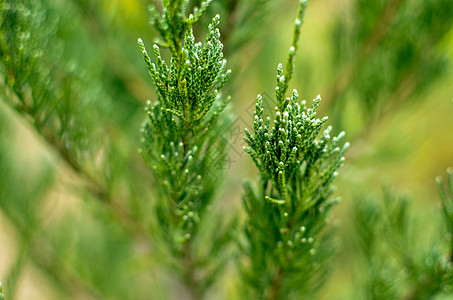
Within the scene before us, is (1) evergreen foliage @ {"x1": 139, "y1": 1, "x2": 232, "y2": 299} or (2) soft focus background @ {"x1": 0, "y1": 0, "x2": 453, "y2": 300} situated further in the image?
(2) soft focus background @ {"x1": 0, "y1": 0, "x2": 453, "y2": 300}

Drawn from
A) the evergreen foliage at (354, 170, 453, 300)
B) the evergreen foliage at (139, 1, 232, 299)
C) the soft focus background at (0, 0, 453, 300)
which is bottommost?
the evergreen foliage at (354, 170, 453, 300)

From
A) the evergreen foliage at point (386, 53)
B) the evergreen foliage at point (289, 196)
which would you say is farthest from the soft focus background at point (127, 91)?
the evergreen foliage at point (289, 196)

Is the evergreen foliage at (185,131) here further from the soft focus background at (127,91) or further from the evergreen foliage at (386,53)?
the evergreen foliage at (386,53)

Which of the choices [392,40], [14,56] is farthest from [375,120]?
[14,56]

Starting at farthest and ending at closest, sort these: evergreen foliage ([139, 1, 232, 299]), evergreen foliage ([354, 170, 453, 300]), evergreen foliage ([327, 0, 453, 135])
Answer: evergreen foliage ([327, 0, 453, 135])
evergreen foliage ([354, 170, 453, 300])
evergreen foliage ([139, 1, 232, 299])

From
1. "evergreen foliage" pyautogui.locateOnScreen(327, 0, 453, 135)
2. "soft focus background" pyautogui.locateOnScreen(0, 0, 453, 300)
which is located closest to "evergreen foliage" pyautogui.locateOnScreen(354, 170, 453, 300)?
"soft focus background" pyautogui.locateOnScreen(0, 0, 453, 300)

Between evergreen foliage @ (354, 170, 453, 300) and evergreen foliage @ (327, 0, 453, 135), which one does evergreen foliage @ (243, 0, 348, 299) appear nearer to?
evergreen foliage @ (354, 170, 453, 300)

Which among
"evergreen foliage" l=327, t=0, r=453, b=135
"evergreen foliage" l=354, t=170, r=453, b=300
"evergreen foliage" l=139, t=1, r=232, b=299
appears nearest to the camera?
"evergreen foliage" l=139, t=1, r=232, b=299
